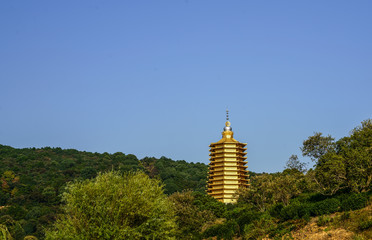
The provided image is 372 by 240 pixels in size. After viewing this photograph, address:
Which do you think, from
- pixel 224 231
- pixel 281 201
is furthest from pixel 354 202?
pixel 281 201

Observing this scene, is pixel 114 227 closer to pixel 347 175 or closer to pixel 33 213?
pixel 347 175

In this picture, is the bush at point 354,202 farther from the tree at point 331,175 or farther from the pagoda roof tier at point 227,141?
the pagoda roof tier at point 227,141

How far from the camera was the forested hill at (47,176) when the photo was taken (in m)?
116

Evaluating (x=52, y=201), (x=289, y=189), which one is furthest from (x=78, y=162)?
(x=289, y=189)

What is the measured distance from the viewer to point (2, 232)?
2995cm

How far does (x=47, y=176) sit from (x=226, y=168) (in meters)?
75.8

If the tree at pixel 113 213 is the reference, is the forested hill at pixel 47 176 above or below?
above

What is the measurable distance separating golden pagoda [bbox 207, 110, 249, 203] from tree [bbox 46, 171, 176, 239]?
59910mm

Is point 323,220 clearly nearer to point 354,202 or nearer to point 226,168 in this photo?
point 354,202

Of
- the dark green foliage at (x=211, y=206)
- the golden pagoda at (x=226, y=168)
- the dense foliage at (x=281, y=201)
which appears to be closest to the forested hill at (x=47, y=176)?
the dense foliage at (x=281, y=201)

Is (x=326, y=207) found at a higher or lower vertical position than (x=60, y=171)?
lower

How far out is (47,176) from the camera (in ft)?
510

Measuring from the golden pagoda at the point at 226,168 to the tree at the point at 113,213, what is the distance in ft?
197

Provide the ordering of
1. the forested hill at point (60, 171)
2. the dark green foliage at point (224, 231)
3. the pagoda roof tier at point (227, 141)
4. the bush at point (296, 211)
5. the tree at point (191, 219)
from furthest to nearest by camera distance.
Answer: the forested hill at point (60, 171) → the pagoda roof tier at point (227, 141) → the tree at point (191, 219) → the dark green foliage at point (224, 231) → the bush at point (296, 211)
